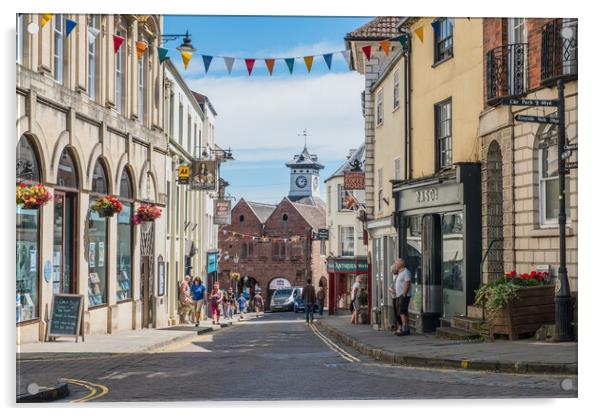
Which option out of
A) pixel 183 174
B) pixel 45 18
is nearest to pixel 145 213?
pixel 183 174

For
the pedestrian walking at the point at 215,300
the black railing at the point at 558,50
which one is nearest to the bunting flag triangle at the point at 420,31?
the black railing at the point at 558,50

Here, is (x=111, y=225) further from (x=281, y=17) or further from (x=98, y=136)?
(x=281, y=17)

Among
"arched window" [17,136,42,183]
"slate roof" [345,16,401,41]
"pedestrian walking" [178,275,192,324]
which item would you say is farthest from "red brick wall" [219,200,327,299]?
"arched window" [17,136,42,183]

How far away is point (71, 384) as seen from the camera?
11406 millimetres

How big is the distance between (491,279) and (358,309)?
12.3 meters

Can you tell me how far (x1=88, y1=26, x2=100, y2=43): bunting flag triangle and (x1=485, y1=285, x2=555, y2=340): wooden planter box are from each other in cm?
663

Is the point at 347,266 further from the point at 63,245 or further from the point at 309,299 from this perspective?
the point at 63,245

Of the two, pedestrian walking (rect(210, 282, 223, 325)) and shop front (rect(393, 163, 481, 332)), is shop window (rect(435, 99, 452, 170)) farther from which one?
pedestrian walking (rect(210, 282, 223, 325))

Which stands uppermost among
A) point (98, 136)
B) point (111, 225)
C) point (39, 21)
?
point (39, 21)

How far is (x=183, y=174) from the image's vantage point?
18.4 meters

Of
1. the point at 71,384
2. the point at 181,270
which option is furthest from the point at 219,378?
the point at 181,270

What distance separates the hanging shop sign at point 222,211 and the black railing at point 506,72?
4308 millimetres

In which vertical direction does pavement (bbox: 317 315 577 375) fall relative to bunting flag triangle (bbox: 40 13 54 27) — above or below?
below

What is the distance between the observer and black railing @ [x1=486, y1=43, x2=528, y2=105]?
14.5 metres
